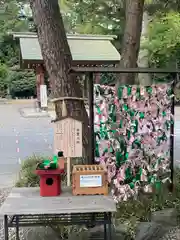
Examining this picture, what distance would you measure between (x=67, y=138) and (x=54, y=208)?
719mm

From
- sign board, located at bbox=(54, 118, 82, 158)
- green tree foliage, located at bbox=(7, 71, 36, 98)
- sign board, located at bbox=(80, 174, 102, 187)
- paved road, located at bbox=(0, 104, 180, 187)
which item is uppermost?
sign board, located at bbox=(54, 118, 82, 158)

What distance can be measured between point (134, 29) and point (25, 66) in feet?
42.3

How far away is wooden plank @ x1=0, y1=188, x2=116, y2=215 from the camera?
2934 millimetres

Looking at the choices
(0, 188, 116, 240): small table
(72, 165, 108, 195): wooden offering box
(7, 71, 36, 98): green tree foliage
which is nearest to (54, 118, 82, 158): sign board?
(72, 165, 108, 195): wooden offering box

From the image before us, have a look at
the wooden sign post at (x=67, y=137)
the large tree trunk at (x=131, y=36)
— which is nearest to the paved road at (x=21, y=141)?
the large tree trunk at (x=131, y=36)

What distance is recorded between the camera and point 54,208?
117 inches

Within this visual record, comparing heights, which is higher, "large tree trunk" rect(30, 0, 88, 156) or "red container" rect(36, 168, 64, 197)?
"large tree trunk" rect(30, 0, 88, 156)

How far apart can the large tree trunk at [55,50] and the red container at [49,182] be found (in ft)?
4.47

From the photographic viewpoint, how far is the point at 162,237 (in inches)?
144

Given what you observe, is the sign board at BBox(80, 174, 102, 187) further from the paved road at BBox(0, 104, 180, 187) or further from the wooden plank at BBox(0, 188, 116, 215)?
the paved road at BBox(0, 104, 180, 187)

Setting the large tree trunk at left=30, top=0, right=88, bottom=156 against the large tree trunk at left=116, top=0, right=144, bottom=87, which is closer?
the large tree trunk at left=30, top=0, right=88, bottom=156

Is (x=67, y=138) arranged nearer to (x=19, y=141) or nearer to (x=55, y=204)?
(x=55, y=204)

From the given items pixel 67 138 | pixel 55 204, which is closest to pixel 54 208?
pixel 55 204

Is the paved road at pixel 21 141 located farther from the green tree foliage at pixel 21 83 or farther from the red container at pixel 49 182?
the green tree foliage at pixel 21 83
